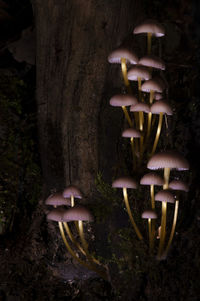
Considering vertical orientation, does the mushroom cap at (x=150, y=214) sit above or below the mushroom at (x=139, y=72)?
below

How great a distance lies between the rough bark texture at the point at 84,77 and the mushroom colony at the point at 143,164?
153mm

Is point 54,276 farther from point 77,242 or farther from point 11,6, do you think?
point 11,6

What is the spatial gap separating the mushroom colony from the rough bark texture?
15 centimetres

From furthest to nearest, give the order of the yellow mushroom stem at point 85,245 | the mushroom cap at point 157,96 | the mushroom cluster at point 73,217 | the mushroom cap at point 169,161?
1. the mushroom cap at point 157,96
2. the yellow mushroom stem at point 85,245
3. the mushroom cluster at point 73,217
4. the mushroom cap at point 169,161

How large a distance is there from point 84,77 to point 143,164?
32.6 inches

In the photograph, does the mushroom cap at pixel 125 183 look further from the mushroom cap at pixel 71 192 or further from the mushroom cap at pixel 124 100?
the mushroom cap at pixel 124 100

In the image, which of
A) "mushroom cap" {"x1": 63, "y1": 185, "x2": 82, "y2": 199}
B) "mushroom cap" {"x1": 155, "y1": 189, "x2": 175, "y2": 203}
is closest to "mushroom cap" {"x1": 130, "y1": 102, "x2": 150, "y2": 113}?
"mushroom cap" {"x1": 155, "y1": 189, "x2": 175, "y2": 203}

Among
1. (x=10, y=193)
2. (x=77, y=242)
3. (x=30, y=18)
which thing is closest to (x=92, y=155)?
(x=77, y=242)

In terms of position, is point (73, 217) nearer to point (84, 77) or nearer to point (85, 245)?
point (85, 245)

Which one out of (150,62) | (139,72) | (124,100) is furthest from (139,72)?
(124,100)

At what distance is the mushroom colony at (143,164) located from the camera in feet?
7.01

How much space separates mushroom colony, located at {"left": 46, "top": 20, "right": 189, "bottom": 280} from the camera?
2137mm

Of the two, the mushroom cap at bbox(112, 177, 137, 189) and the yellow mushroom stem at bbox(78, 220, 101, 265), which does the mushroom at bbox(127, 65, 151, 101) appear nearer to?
the mushroom cap at bbox(112, 177, 137, 189)

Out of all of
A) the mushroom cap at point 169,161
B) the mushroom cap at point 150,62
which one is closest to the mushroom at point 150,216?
the mushroom cap at point 169,161
